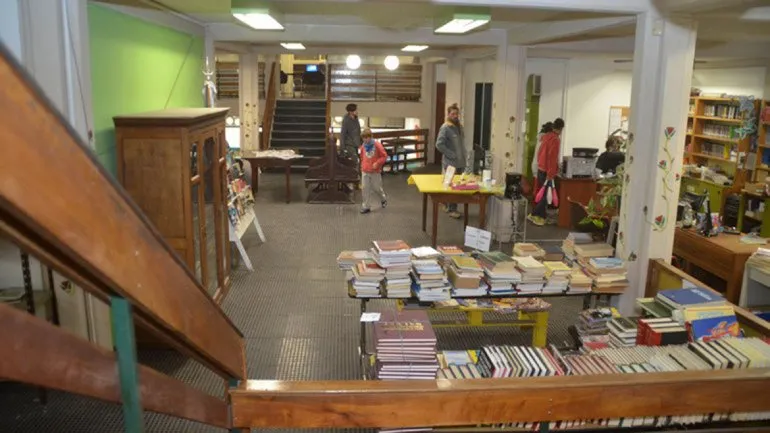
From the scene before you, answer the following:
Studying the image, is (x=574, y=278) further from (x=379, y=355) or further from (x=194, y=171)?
(x=194, y=171)

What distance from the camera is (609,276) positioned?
5.36m

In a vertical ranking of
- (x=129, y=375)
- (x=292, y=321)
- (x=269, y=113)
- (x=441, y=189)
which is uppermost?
(x=269, y=113)

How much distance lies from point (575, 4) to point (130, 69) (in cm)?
409

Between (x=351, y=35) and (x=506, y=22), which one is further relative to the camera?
(x=351, y=35)

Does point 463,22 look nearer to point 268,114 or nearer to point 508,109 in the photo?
point 508,109

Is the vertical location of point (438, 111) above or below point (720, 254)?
above

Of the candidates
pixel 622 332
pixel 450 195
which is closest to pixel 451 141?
pixel 450 195

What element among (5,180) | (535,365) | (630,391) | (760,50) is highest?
(760,50)

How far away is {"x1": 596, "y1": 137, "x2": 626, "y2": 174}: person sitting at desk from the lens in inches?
412

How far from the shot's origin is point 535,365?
3615mm

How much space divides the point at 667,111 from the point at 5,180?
5601mm

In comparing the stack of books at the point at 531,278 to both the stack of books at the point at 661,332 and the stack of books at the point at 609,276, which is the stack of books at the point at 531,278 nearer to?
the stack of books at the point at 609,276

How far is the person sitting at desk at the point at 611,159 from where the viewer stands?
34.4ft

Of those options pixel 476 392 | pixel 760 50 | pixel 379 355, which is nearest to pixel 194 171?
pixel 379 355
